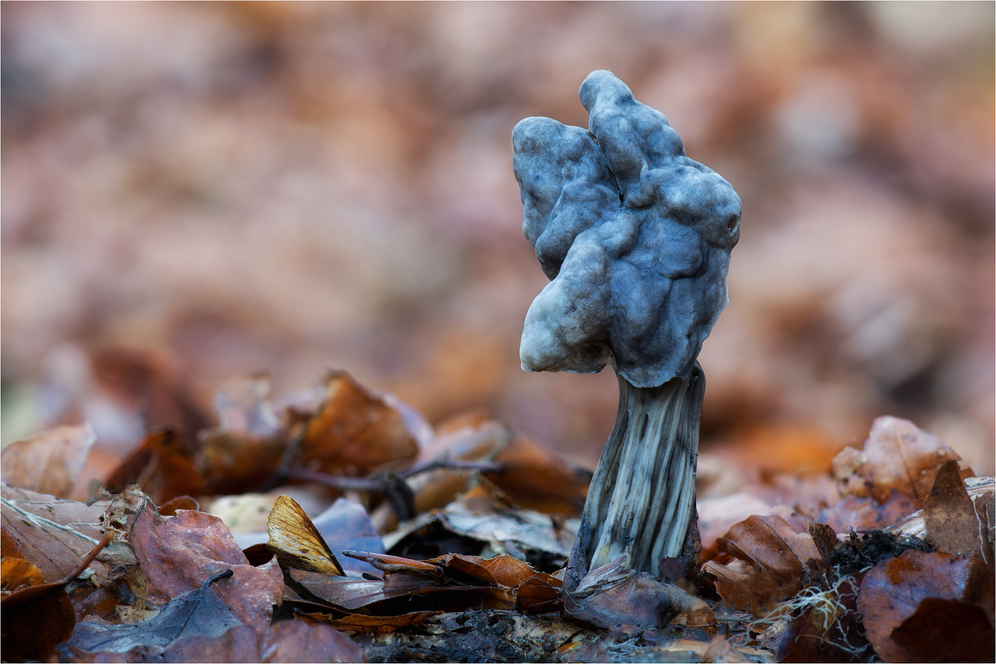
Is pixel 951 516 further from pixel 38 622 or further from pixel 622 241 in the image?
pixel 38 622

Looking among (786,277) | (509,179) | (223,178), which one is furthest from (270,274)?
(786,277)

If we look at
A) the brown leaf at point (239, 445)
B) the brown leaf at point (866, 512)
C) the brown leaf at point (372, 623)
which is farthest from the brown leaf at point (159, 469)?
the brown leaf at point (866, 512)

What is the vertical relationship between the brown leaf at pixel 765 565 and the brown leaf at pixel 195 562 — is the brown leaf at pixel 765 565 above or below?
above

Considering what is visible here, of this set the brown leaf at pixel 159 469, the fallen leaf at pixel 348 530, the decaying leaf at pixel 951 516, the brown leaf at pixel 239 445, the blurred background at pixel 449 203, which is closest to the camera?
the decaying leaf at pixel 951 516

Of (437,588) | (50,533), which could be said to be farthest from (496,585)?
(50,533)

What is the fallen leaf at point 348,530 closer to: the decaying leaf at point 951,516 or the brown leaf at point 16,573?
the brown leaf at point 16,573

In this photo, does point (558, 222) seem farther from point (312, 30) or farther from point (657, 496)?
point (312, 30)
